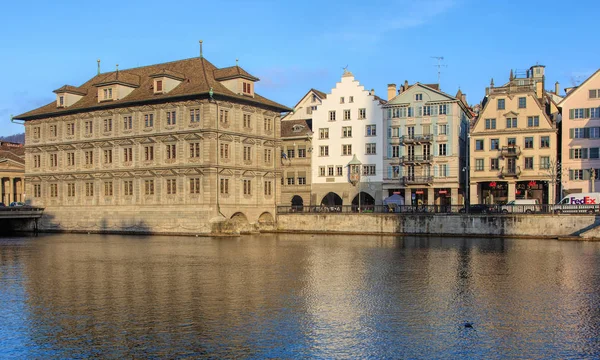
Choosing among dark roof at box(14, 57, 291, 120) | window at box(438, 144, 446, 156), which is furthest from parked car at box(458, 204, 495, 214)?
dark roof at box(14, 57, 291, 120)

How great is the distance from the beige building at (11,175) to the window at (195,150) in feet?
175

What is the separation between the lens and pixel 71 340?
898 inches

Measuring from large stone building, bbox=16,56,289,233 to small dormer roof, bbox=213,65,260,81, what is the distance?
134 mm

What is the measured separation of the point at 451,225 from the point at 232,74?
1117 inches

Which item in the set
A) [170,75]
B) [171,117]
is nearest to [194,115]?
[171,117]

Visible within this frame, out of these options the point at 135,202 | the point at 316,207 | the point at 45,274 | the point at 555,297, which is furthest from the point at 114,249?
the point at 555,297

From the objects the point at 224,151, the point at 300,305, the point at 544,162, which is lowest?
the point at 300,305

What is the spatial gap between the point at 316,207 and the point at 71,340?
61.1 metres

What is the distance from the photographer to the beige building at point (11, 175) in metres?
119

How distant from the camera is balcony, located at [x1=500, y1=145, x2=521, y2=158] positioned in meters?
85.0

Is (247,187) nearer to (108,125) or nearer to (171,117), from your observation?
(171,117)

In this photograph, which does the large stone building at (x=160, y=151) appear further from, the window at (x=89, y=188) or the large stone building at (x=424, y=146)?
the large stone building at (x=424, y=146)

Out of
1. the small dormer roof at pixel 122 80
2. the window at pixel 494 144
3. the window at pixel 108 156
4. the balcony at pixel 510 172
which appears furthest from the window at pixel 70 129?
the balcony at pixel 510 172

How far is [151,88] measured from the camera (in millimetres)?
82125
